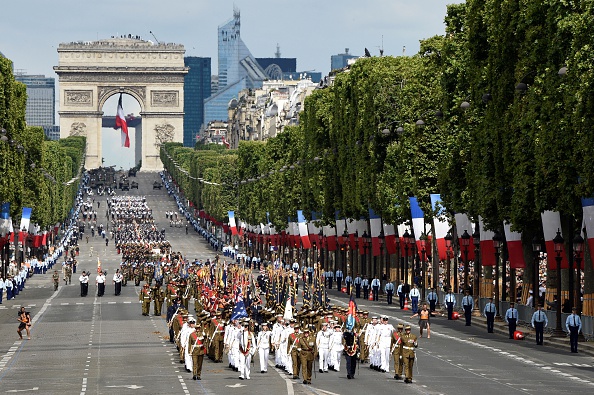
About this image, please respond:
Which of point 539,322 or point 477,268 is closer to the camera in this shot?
point 539,322

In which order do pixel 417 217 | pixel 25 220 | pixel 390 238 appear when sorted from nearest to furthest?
pixel 417 217, pixel 390 238, pixel 25 220

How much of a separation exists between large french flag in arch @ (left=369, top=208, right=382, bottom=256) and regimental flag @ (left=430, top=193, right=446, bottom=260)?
15.1m

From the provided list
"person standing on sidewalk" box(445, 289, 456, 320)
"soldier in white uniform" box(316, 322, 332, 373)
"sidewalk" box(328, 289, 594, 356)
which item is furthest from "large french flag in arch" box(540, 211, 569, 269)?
"soldier in white uniform" box(316, 322, 332, 373)

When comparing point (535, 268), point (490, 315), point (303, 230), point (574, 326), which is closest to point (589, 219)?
point (574, 326)

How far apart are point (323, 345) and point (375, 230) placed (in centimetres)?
5070

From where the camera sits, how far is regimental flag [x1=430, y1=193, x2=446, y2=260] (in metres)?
80.4

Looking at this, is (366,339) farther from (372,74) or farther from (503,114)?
(372,74)

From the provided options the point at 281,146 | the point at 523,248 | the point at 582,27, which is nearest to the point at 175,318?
the point at 582,27

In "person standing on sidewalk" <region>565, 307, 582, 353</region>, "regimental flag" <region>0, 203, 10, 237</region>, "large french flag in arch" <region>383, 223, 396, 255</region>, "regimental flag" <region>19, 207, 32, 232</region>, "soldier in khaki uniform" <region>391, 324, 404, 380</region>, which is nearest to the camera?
"soldier in khaki uniform" <region>391, 324, 404, 380</region>

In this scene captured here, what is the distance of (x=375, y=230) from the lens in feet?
329

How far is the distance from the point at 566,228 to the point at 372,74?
3844 centimetres

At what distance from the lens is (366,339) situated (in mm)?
51594

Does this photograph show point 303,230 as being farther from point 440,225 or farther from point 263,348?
point 263,348

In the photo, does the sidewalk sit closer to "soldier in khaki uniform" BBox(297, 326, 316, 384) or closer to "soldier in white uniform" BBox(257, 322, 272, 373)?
"soldier in white uniform" BBox(257, 322, 272, 373)
